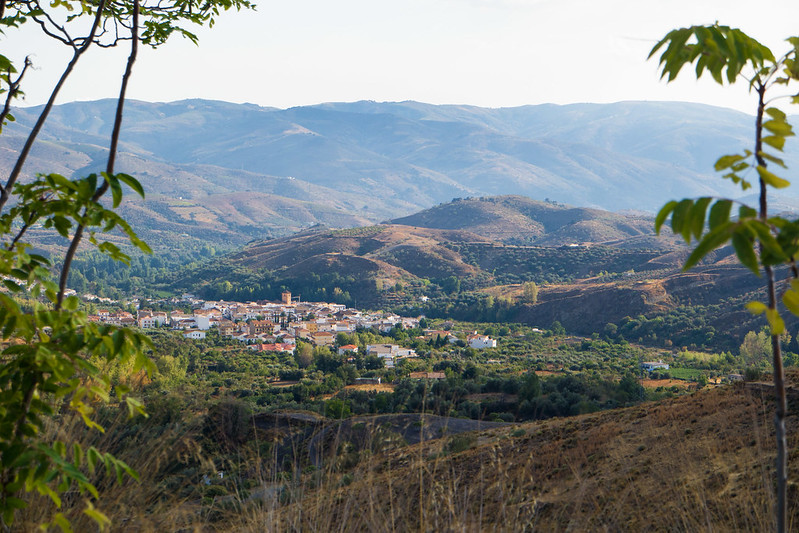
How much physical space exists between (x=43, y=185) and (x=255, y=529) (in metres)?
1.52

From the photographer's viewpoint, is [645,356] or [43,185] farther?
[645,356]

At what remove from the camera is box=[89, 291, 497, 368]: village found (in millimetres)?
43344

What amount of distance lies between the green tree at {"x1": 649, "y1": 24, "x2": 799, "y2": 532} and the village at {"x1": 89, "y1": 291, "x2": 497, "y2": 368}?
33.3m

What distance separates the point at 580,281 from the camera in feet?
214

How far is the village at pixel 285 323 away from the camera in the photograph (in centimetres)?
4334

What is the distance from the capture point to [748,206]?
132 centimetres

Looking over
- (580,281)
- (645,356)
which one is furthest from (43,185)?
(580,281)

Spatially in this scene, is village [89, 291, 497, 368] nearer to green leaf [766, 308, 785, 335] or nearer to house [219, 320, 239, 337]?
house [219, 320, 239, 337]

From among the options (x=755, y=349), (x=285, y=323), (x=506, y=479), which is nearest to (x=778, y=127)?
(x=506, y=479)

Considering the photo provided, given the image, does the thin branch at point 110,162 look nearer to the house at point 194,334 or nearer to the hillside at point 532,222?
the house at point 194,334

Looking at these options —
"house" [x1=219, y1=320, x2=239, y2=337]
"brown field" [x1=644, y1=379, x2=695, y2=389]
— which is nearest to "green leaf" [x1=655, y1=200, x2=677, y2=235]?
"brown field" [x1=644, y1=379, x2=695, y2=389]

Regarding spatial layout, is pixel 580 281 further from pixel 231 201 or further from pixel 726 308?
pixel 231 201

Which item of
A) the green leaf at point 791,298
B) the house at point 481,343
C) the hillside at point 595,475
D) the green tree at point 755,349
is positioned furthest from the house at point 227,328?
the green leaf at point 791,298

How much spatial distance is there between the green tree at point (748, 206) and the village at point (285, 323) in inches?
1312
